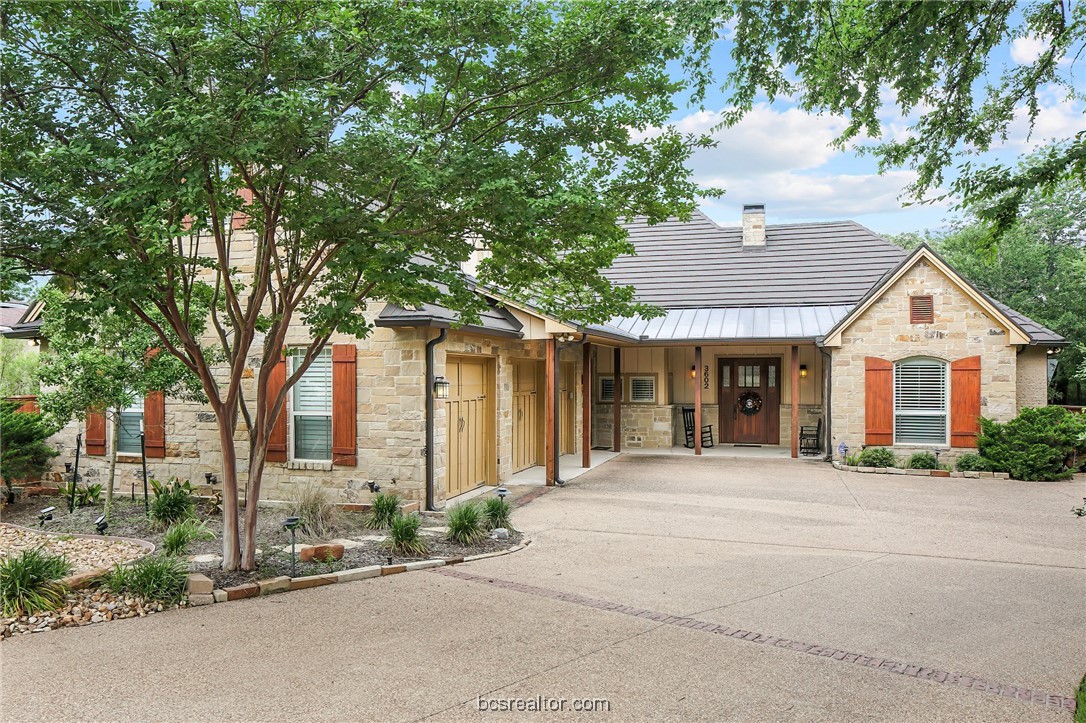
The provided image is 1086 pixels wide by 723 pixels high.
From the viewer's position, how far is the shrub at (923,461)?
48.0 ft

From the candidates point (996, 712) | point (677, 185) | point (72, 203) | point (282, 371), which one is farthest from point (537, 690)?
point (282, 371)

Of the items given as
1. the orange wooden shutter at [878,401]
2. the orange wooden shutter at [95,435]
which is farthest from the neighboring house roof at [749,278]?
the orange wooden shutter at [95,435]

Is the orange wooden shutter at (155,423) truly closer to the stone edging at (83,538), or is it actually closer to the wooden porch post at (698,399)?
the stone edging at (83,538)

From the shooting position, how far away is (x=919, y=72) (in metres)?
6.75

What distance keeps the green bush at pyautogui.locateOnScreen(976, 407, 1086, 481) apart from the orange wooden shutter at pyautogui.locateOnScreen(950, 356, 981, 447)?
0.57 m

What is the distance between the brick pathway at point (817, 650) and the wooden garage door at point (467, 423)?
15.0ft

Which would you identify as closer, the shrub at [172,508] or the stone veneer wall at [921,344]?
the shrub at [172,508]

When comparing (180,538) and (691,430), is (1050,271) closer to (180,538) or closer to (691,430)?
(691,430)

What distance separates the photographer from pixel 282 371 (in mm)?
10773

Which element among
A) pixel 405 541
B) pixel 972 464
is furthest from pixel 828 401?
pixel 405 541

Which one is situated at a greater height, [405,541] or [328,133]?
[328,133]

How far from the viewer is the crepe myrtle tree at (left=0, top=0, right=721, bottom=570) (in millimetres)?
5262

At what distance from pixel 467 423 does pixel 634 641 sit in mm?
6980

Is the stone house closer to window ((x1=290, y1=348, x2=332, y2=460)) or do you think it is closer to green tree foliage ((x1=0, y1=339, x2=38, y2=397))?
window ((x1=290, y1=348, x2=332, y2=460))
